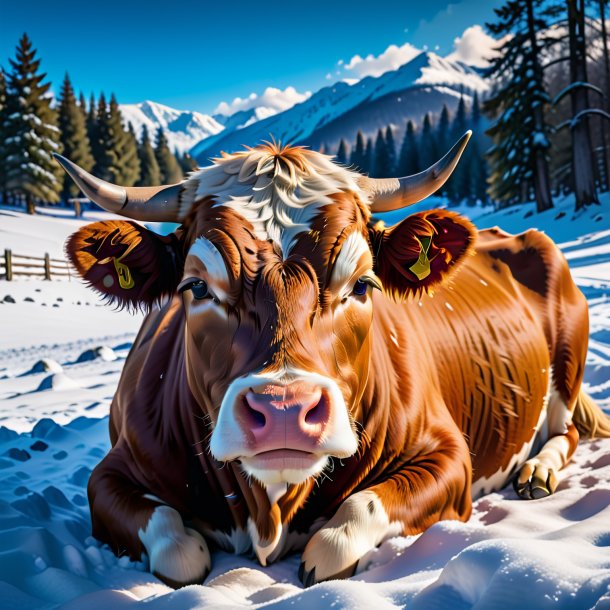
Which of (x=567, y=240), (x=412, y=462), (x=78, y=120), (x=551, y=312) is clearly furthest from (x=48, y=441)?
(x=78, y=120)

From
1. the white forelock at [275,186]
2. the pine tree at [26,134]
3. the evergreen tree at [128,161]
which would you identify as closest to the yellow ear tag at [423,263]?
the white forelock at [275,186]

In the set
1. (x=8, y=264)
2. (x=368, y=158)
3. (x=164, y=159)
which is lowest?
(x=8, y=264)

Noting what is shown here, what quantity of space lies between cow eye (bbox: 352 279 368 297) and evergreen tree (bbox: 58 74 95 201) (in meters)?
Answer: 44.7

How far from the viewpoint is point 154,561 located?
2047 millimetres

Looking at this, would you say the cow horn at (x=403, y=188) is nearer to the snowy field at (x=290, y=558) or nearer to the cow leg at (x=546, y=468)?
the snowy field at (x=290, y=558)

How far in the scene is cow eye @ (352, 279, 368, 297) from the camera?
2221mm

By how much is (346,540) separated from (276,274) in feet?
3.18

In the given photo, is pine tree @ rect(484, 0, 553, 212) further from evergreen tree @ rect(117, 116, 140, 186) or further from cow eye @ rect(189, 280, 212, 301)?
evergreen tree @ rect(117, 116, 140, 186)

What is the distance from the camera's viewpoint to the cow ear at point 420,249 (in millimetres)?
2553

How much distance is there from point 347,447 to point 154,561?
868mm

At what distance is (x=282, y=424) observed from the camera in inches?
64.6

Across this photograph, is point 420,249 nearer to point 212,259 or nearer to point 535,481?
point 212,259

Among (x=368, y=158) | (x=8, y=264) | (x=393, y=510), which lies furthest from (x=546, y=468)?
(x=368, y=158)

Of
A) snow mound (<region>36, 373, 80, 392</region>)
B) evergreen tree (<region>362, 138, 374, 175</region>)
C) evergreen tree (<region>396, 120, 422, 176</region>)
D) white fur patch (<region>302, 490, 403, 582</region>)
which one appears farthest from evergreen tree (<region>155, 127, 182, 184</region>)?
white fur patch (<region>302, 490, 403, 582</region>)
